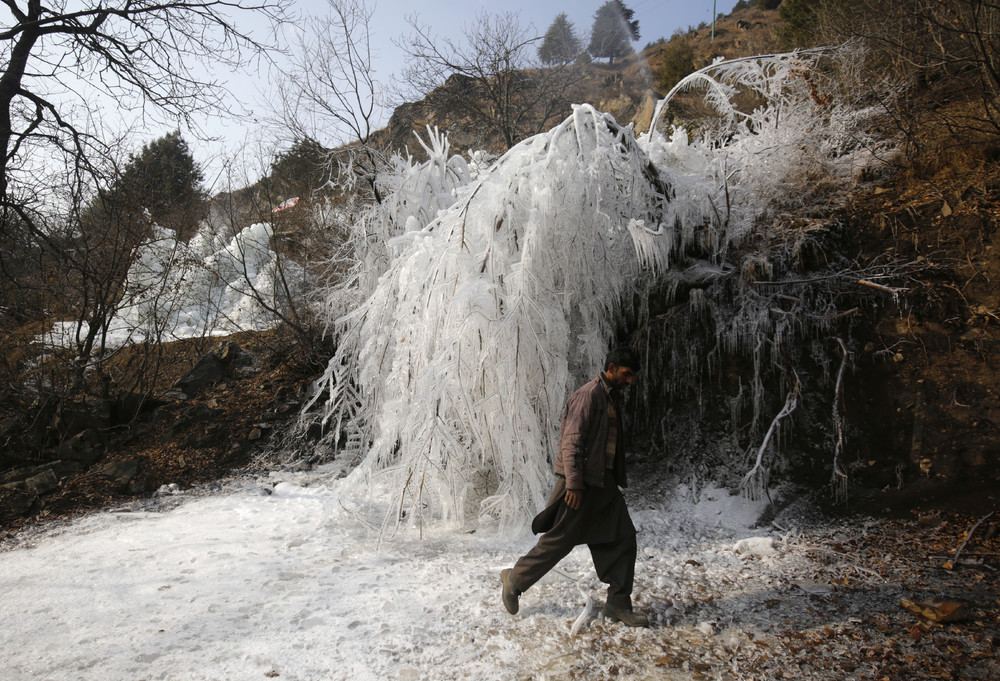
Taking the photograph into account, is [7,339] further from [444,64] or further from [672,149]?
[444,64]

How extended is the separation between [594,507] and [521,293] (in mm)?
1817

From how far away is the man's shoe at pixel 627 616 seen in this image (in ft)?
10.1

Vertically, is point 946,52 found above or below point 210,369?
above

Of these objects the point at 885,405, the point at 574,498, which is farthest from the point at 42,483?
the point at 885,405

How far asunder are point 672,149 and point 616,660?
18.5ft

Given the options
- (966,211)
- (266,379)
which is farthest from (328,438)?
(966,211)

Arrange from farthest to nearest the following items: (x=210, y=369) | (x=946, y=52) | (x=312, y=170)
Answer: (x=312, y=170), (x=210, y=369), (x=946, y=52)

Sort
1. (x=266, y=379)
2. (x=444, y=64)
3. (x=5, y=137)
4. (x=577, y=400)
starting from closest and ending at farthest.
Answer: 1. (x=577, y=400)
2. (x=5, y=137)
3. (x=266, y=379)
4. (x=444, y=64)

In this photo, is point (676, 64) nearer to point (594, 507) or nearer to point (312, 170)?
point (312, 170)

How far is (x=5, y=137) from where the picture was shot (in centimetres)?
559

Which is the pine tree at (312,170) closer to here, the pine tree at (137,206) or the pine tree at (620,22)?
the pine tree at (137,206)

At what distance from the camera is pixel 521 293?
4289 millimetres

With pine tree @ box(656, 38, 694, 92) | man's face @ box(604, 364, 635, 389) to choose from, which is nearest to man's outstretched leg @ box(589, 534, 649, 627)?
man's face @ box(604, 364, 635, 389)

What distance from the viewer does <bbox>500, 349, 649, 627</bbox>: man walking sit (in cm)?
313
